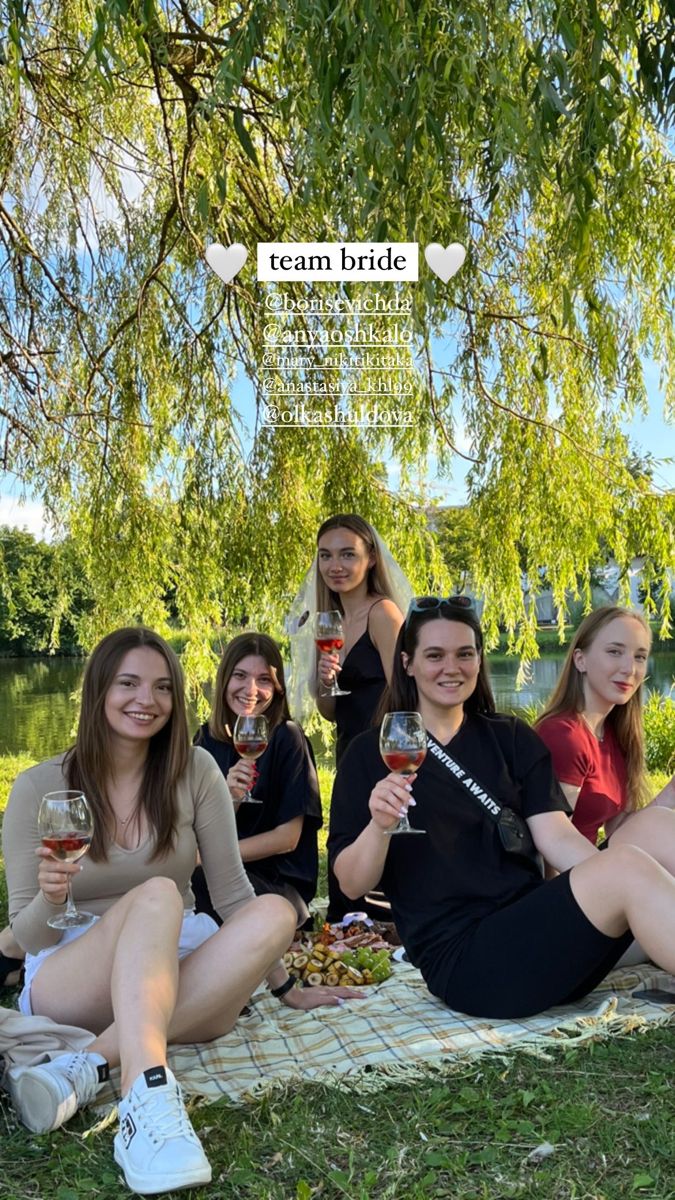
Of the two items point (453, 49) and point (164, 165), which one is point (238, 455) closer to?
point (164, 165)

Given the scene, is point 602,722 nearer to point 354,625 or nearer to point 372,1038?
point 354,625

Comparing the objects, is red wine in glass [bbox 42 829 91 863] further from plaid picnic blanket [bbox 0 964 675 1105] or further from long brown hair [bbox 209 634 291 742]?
long brown hair [bbox 209 634 291 742]

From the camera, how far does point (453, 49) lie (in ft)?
11.3

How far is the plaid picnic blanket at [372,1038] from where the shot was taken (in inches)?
109

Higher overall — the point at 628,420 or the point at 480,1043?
the point at 628,420

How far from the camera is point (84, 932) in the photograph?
2.76 metres

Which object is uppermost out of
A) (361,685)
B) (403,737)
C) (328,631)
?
(328,631)

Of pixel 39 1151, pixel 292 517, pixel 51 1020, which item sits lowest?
pixel 39 1151

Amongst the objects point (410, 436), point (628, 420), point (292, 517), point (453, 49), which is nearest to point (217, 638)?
point (292, 517)

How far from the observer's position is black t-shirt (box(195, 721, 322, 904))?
3934 millimetres

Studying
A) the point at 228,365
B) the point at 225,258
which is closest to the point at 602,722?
the point at 228,365

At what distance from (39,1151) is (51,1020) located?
0.99 feet

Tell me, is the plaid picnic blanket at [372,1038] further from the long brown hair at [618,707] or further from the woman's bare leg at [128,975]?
the long brown hair at [618,707]

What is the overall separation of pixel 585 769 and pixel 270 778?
1.04m
